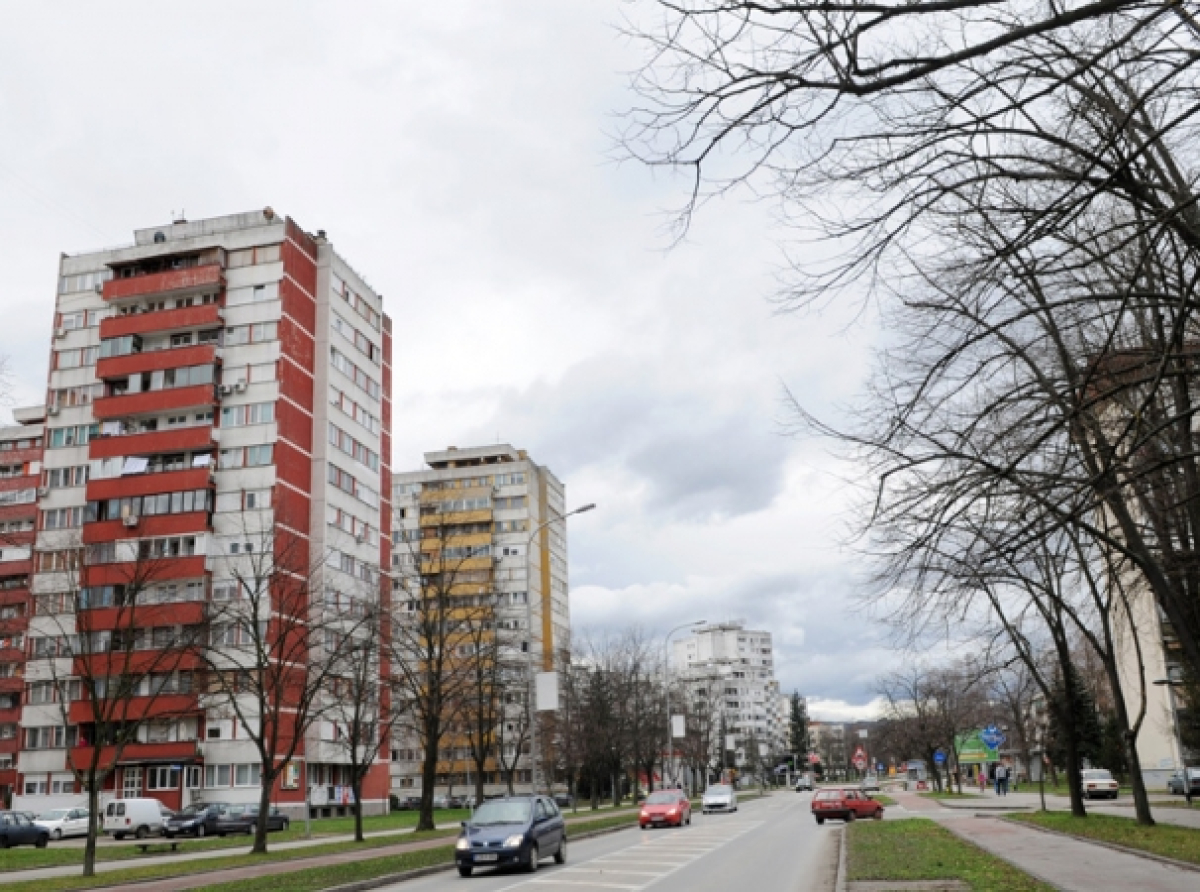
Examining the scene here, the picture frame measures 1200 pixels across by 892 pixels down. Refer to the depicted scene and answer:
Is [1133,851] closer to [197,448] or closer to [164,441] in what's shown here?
[197,448]

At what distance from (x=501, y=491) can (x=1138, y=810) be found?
286 ft

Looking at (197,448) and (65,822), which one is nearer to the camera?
(65,822)

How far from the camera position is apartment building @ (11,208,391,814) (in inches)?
2404

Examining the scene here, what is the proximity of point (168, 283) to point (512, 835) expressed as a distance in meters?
56.4

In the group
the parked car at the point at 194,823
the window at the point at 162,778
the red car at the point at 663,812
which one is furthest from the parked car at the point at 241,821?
the red car at the point at 663,812

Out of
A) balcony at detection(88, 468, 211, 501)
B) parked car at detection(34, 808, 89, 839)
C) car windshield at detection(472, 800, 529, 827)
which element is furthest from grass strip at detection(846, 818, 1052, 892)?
balcony at detection(88, 468, 211, 501)

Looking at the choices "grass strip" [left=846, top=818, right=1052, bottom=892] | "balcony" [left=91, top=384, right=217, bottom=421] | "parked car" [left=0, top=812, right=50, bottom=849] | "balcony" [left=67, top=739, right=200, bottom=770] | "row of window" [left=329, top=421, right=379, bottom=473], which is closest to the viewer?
"grass strip" [left=846, top=818, right=1052, bottom=892]

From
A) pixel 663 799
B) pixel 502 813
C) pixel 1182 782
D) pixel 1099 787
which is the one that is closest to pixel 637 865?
pixel 502 813

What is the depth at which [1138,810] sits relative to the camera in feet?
86.6

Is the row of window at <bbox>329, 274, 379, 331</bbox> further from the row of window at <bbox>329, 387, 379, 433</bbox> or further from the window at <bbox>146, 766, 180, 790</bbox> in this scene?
the window at <bbox>146, 766, 180, 790</bbox>

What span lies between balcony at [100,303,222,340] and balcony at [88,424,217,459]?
6.52 meters

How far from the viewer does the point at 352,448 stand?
73062 millimetres

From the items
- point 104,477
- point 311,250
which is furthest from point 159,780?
point 311,250

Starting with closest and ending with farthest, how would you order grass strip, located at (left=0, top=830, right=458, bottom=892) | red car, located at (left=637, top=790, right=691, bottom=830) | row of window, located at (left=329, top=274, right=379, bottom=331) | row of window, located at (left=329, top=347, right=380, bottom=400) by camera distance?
grass strip, located at (left=0, top=830, right=458, bottom=892) → red car, located at (left=637, top=790, right=691, bottom=830) → row of window, located at (left=329, top=347, right=380, bottom=400) → row of window, located at (left=329, top=274, right=379, bottom=331)
